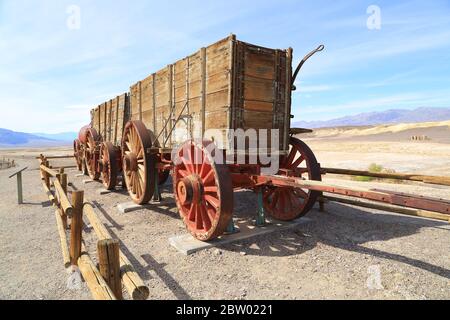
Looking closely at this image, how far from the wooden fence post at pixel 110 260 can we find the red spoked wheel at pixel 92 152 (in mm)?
8197

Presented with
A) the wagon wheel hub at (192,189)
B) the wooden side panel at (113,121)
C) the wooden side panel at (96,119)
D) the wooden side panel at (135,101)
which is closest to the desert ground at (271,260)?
the wagon wheel hub at (192,189)

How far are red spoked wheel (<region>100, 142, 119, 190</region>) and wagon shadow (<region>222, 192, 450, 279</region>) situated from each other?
12.7 ft

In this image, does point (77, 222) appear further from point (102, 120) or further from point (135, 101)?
point (102, 120)

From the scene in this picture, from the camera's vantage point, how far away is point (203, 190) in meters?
4.28

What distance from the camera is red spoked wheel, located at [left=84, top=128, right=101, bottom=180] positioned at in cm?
999

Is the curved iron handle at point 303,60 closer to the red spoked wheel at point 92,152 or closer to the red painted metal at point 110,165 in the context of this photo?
the red painted metal at point 110,165

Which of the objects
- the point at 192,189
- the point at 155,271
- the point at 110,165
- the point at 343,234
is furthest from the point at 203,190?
the point at 110,165

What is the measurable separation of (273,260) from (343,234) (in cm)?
158

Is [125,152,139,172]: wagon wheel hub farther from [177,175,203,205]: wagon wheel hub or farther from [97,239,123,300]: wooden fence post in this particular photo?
[97,239,123,300]: wooden fence post

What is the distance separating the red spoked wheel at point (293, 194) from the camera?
4.85 m

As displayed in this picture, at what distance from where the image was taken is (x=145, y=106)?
6.97m

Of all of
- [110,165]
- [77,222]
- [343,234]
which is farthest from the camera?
[110,165]
